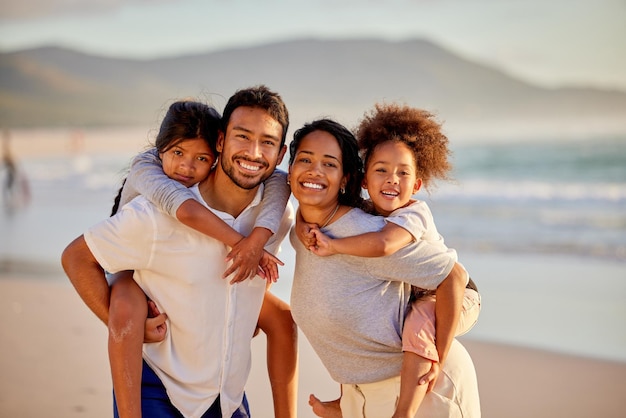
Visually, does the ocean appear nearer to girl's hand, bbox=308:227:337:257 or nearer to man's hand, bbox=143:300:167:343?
girl's hand, bbox=308:227:337:257

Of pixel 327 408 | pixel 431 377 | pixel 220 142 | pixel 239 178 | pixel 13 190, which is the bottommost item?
pixel 13 190

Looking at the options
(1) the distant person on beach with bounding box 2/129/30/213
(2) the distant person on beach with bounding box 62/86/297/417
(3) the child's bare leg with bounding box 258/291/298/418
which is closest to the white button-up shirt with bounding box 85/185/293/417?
(2) the distant person on beach with bounding box 62/86/297/417

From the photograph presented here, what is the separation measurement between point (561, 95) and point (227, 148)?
2606 cm

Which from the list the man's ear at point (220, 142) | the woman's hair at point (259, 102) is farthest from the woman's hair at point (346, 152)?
the man's ear at point (220, 142)

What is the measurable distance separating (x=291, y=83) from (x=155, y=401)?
95.9 feet

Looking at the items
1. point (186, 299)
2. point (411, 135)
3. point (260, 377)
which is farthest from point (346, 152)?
point (260, 377)

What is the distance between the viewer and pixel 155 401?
333cm

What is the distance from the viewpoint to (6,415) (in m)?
4.71

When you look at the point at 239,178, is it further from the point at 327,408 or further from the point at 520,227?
the point at 520,227

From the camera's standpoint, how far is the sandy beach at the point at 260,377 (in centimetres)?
501

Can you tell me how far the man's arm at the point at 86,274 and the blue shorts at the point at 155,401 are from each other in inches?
12.5

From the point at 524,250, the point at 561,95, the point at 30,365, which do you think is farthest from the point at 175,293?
the point at 561,95

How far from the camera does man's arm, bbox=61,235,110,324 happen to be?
331cm

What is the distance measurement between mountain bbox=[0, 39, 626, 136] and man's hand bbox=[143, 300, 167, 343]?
79.5ft
